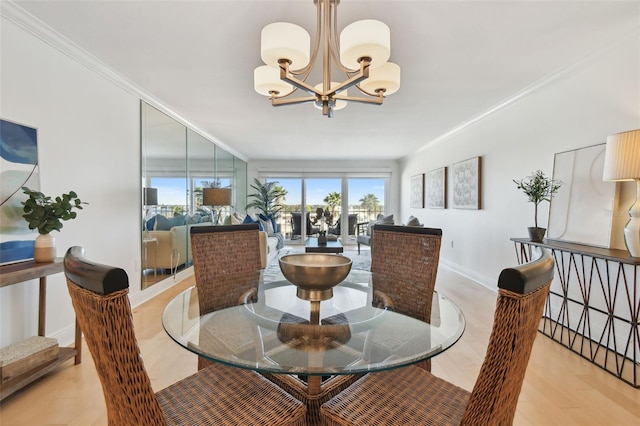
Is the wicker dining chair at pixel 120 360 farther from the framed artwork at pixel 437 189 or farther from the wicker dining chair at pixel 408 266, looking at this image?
the framed artwork at pixel 437 189

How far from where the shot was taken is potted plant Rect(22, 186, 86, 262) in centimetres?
181

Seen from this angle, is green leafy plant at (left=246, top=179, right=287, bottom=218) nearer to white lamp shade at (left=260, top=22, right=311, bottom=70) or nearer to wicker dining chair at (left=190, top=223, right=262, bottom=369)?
wicker dining chair at (left=190, top=223, right=262, bottom=369)

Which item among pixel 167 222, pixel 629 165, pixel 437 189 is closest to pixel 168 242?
pixel 167 222

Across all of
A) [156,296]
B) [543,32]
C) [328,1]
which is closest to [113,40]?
[328,1]

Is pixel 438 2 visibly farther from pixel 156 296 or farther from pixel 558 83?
pixel 156 296

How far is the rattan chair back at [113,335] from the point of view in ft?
2.03

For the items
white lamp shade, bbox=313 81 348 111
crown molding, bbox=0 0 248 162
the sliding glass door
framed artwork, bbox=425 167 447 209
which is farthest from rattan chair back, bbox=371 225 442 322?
the sliding glass door

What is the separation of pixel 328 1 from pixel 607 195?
2460mm

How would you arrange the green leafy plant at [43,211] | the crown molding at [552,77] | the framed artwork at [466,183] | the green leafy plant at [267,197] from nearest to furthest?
the green leafy plant at [43,211], the crown molding at [552,77], the framed artwork at [466,183], the green leafy plant at [267,197]

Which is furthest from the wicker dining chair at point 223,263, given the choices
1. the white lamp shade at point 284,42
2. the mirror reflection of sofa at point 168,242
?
the mirror reflection of sofa at point 168,242

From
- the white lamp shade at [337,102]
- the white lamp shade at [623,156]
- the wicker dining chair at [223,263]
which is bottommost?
the wicker dining chair at [223,263]

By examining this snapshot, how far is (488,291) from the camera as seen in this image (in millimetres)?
3725

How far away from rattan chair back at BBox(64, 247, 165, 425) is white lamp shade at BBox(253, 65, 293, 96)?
5.00ft

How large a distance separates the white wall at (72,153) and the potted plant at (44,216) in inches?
11.9
